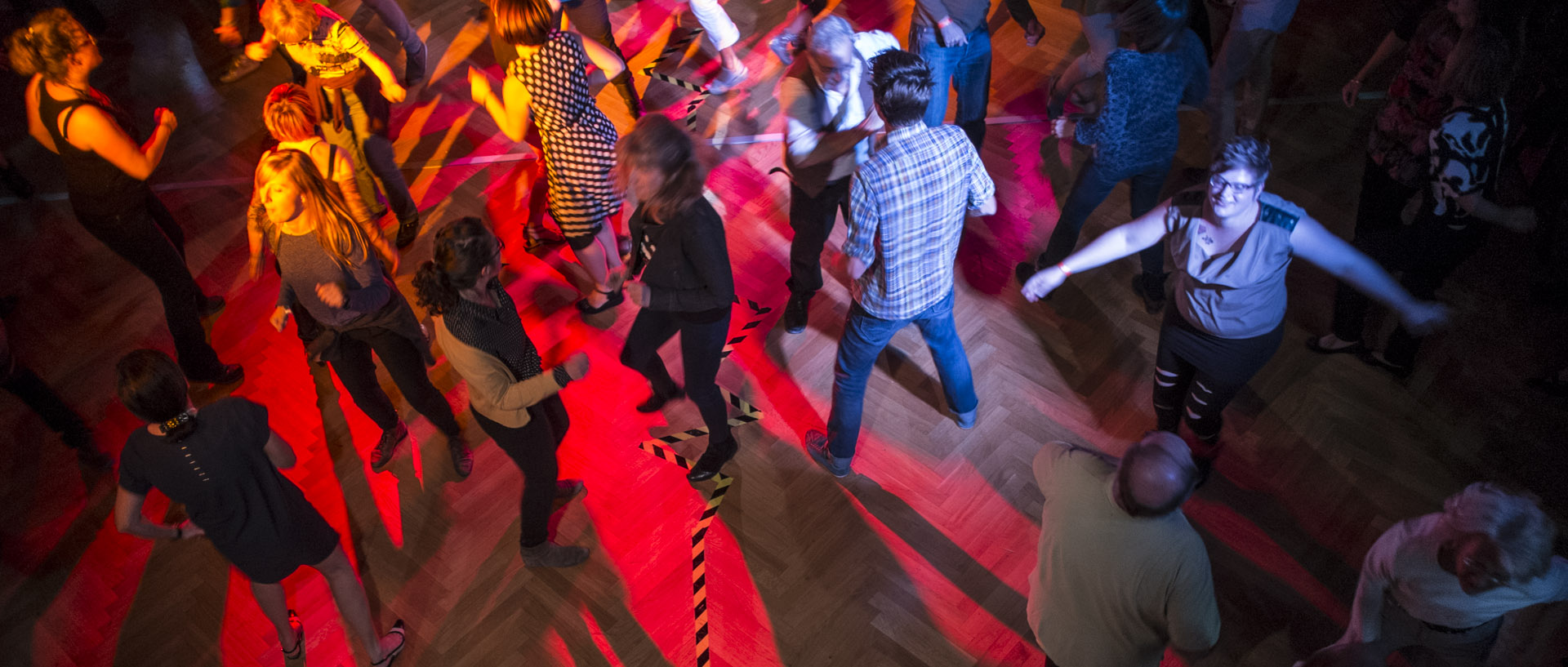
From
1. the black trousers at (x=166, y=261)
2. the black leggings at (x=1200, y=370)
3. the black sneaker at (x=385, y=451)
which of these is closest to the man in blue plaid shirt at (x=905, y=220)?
the black leggings at (x=1200, y=370)

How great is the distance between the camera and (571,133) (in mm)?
3707

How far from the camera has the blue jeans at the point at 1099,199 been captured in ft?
12.7

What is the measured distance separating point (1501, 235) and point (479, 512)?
17.9 ft

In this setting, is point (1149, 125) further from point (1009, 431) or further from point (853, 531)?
point (853, 531)

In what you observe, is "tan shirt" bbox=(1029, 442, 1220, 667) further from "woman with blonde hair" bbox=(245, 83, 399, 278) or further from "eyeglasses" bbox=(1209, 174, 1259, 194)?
"woman with blonde hair" bbox=(245, 83, 399, 278)

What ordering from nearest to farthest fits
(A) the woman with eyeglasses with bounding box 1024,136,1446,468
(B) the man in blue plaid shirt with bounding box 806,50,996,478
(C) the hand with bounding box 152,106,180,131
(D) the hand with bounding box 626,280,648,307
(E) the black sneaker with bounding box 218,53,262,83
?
(A) the woman with eyeglasses with bounding box 1024,136,1446,468
(B) the man in blue plaid shirt with bounding box 806,50,996,478
(D) the hand with bounding box 626,280,648,307
(C) the hand with bounding box 152,106,180,131
(E) the black sneaker with bounding box 218,53,262,83

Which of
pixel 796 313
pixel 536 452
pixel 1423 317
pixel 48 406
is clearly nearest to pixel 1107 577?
pixel 1423 317

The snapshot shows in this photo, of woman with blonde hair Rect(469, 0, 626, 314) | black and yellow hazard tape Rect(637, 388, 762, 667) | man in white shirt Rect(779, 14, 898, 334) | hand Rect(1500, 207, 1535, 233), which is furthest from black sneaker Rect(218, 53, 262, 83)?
hand Rect(1500, 207, 1535, 233)

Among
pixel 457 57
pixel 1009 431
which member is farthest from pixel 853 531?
pixel 457 57

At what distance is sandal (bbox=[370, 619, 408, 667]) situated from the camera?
134 inches

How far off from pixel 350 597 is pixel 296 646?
0.49 metres

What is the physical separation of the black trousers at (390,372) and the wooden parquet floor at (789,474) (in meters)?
0.34

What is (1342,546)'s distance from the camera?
3553mm

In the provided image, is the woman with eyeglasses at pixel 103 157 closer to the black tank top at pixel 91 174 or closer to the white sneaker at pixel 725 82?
the black tank top at pixel 91 174
